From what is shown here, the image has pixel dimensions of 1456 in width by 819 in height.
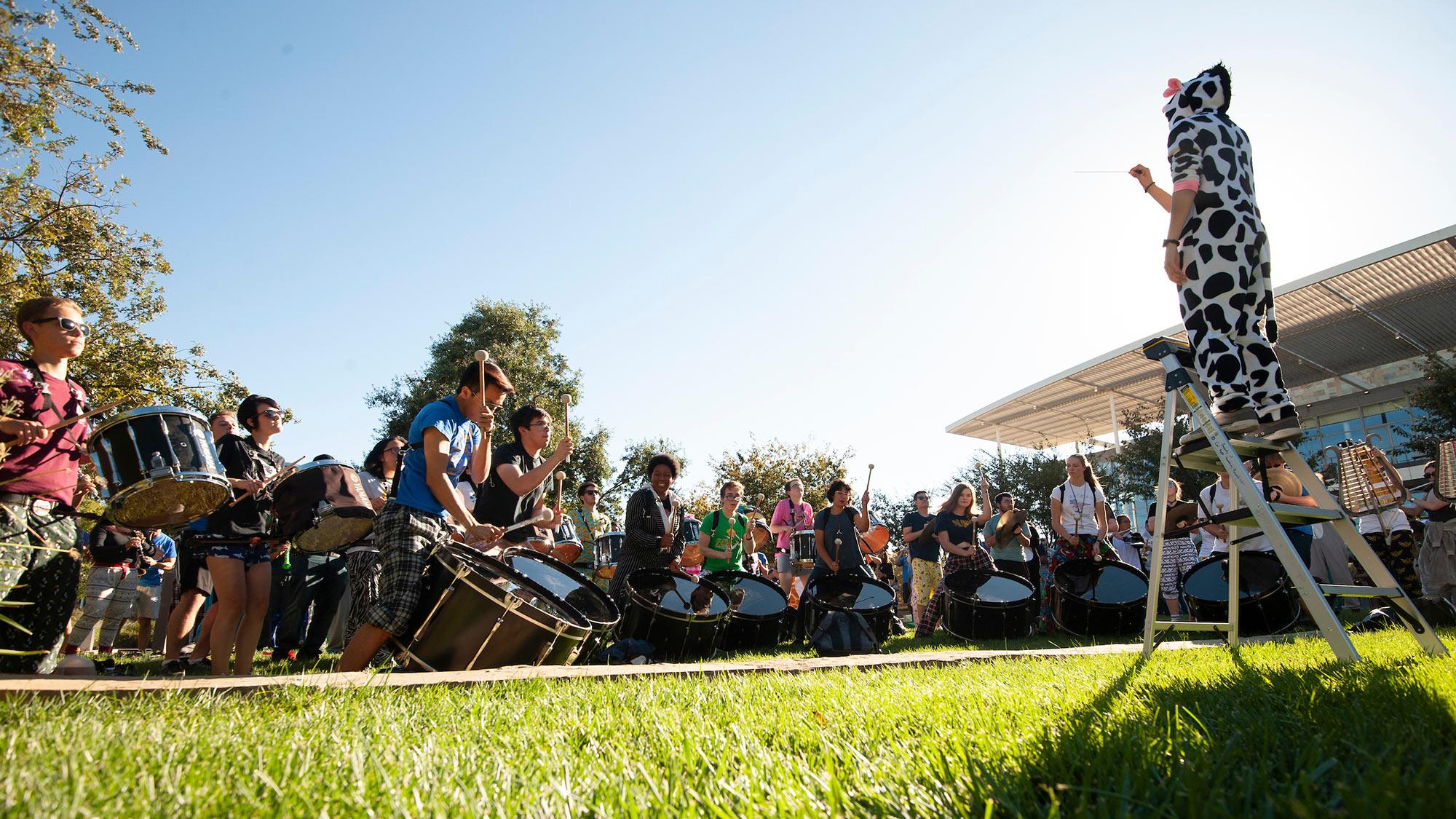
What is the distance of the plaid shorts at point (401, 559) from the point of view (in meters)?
3.84

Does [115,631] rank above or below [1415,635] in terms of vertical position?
below

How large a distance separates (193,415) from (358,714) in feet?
6.62

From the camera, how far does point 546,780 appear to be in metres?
1.58

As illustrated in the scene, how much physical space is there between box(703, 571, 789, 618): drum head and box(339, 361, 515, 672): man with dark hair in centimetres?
330

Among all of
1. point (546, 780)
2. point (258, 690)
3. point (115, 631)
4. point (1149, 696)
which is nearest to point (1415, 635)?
point (1149, 696)

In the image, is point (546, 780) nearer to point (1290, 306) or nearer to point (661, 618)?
point (661, 618)

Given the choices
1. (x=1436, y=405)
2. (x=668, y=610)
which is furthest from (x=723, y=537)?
(x=1436, y=405)

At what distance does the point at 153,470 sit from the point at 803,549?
8051mm

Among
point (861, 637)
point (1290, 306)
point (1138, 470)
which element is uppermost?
point (1290, 306)

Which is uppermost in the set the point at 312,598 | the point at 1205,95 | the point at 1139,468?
the point at 1139,468

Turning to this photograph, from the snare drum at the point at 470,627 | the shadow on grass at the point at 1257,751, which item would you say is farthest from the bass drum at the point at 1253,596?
the snare drum at the point at 470,627

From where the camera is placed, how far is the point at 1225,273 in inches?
136

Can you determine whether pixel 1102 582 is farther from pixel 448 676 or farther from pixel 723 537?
pixel 448 676

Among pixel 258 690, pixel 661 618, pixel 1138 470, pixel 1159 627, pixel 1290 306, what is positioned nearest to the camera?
pixel 258 690
